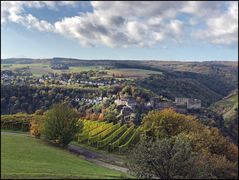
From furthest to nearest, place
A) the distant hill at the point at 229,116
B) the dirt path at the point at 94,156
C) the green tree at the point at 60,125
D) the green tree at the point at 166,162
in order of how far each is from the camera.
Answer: the distant hill at the point at 229,116
the green tree at the point at 60,125
the dirt path at the point at 94,156
the green tree at the point at 166,162

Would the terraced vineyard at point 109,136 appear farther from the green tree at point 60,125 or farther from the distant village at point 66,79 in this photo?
the distant village at point 66,79

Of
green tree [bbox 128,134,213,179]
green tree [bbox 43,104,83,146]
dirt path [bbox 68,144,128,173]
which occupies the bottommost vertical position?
dirt path [bbox 68,144,128,173]

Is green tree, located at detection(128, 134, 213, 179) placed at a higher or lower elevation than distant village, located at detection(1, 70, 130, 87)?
higher

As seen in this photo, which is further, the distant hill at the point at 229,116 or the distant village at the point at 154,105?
the distant hill at the point at 229,116

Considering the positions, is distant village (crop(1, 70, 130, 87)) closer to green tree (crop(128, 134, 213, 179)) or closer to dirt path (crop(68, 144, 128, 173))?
dirt path (crop(68, 144, 128, 173))

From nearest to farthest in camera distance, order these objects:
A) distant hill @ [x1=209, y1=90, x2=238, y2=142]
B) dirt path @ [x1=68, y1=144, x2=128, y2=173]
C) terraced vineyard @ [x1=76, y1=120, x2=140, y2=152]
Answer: dirt path @ [x1=68, y1=144, x2=128, y2=173] < terraced vineyard @ [x1=76, y1=120, x2=140, y2=152] < distant hill @ [x1=209, y1=90, x2=238, y2=142]

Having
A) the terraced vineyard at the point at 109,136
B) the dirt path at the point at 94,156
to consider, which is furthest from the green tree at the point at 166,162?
the terraced vineyard at the point at 109,136

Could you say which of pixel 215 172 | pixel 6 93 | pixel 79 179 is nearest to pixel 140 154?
pixel 79 179

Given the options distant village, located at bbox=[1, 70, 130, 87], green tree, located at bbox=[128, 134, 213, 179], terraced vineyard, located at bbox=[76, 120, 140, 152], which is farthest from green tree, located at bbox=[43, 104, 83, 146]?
distant village, located at bbox=[1, 70, 130, 87]
